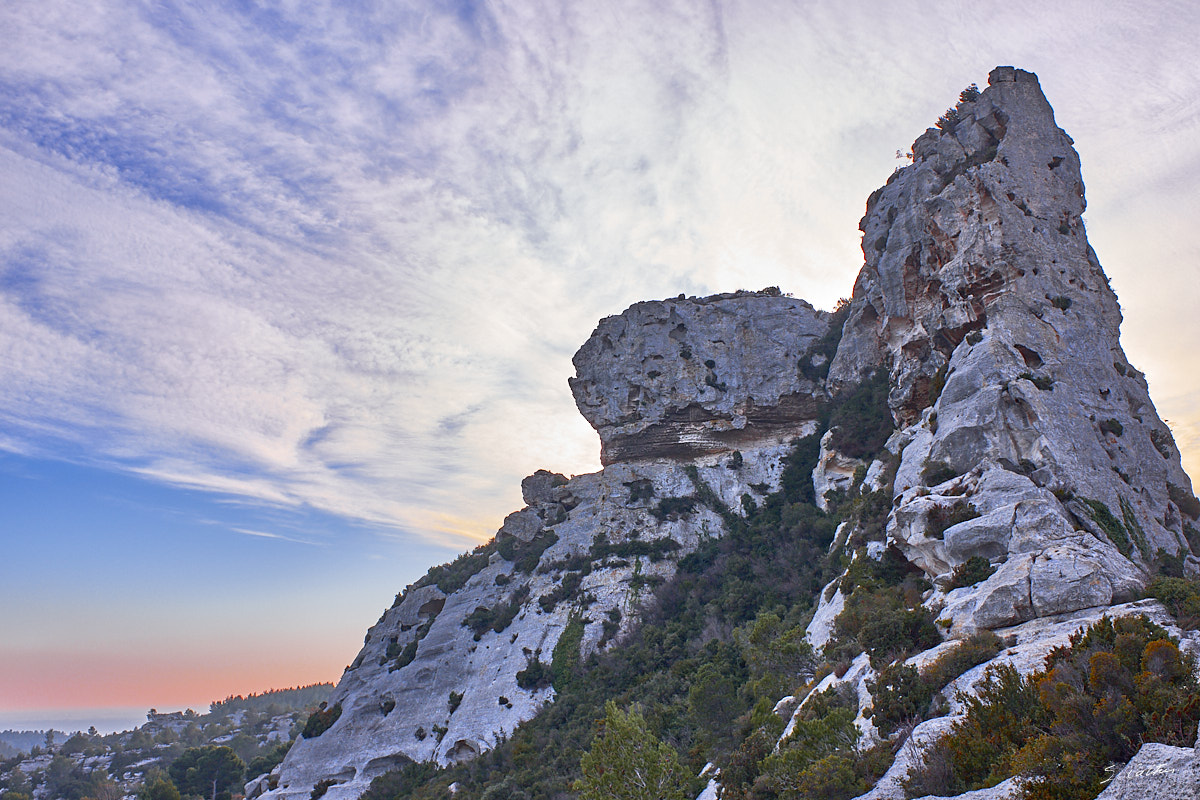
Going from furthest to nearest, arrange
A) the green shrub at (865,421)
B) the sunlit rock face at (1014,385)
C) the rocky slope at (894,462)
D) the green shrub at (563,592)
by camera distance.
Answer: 1. the green shrub at (563,592)
2. the green shrub at (865,421)
3. the rocky slope at (894,462)
4. the sunlit rock face at (1014,385)

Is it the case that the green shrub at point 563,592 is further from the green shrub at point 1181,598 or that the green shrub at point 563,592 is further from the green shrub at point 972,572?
the green shrub at point 1181,598

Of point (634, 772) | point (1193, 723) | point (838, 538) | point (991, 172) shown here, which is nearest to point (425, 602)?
point (838, 538)

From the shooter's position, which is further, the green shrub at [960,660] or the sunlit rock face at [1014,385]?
the sunlit rock face at [1014,385]

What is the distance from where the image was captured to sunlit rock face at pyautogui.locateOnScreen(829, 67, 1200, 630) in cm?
1711

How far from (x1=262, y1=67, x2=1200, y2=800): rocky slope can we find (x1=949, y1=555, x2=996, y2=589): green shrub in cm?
13

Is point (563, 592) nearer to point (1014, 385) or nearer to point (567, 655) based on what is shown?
point (567, 655)

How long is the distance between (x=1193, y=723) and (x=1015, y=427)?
621 inches

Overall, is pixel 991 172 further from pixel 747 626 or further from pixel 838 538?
pixel 747 626

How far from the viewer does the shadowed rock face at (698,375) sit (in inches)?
2110

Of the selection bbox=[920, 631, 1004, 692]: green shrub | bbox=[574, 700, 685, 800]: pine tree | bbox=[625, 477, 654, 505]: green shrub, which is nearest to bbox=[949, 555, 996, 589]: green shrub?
bbox=[920, 631, 1004, 692]: green shrub

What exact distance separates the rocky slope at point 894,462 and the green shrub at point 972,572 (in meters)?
0.13

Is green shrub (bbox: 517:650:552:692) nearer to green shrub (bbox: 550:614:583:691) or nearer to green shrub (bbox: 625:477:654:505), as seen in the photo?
green shrub (bbox: 550:614:583:691)

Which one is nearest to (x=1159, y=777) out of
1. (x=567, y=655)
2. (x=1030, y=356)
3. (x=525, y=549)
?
(x=1030, y=356)

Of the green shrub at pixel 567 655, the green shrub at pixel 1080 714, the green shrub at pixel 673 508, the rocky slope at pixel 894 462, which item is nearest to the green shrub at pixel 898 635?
the rocky slope at pixel 894 462
